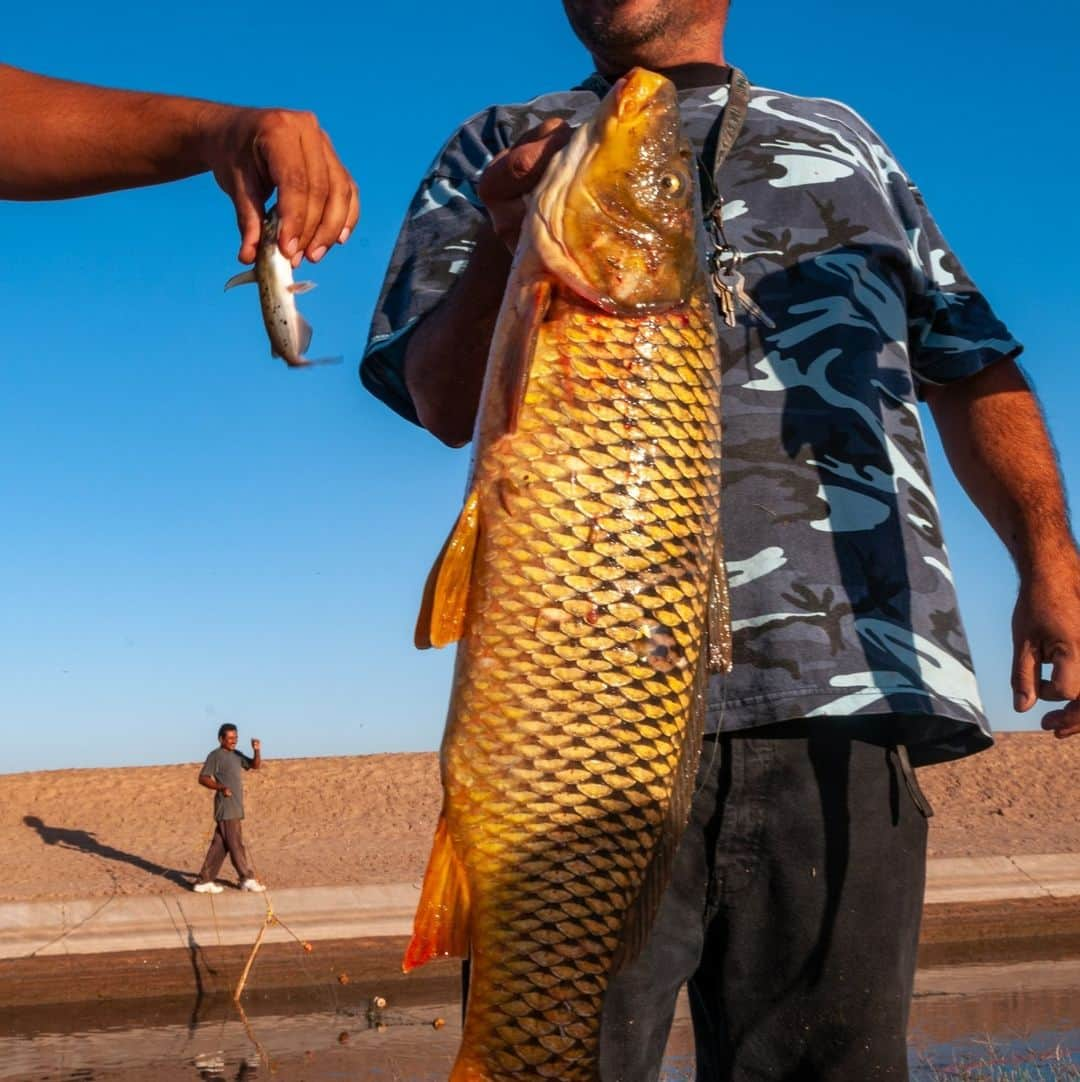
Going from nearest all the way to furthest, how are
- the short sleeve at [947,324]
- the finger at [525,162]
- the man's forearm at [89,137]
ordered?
the man's forearm at [89,137], the finger at [525,162], the short sleeve at [947,324]

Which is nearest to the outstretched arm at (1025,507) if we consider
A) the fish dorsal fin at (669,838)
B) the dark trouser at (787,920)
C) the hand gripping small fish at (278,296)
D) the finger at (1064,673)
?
the finger at (1064,673)

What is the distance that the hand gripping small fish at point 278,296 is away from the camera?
6.57ft

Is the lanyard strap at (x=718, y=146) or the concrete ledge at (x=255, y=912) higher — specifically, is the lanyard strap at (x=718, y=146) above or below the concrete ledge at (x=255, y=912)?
above

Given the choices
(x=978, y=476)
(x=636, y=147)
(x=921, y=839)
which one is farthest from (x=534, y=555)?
(x=978, y=476)

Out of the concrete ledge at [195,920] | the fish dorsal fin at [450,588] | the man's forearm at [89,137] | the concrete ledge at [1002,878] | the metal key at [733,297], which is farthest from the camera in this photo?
the concrete ledge at [1002,878]

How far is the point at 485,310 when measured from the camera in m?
2.89

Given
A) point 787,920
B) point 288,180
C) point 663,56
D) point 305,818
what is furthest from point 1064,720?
point 305,818

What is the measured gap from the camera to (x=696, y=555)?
254 centimetres

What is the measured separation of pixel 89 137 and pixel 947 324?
212 cm

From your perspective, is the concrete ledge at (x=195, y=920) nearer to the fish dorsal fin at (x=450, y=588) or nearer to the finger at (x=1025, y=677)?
the finger at (x=1025, y=677)

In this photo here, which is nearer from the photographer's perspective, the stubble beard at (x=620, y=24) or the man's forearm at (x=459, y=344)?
the man's forearm at (x=459, y=344)

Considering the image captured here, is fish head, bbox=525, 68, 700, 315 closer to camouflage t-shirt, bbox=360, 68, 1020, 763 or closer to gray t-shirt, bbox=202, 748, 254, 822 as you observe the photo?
A: camouflage t-shirt, bbox=360, 68, 1020, 763

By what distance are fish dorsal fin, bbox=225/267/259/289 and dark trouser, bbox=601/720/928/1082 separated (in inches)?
51.9

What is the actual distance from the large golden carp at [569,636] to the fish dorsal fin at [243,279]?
463mm
